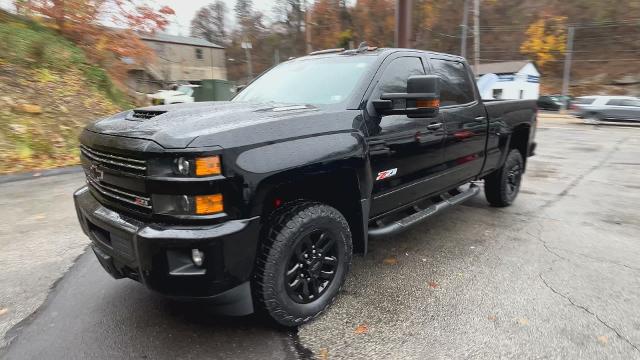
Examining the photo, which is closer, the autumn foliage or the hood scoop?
the hood scoop

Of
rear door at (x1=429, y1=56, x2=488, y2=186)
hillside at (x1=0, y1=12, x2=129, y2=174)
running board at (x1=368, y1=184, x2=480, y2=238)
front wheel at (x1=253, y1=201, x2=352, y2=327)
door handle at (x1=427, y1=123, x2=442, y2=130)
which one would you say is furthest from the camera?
hillside at (x1=0, y1=12, x2=129, y2=174)

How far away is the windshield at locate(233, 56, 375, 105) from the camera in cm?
342

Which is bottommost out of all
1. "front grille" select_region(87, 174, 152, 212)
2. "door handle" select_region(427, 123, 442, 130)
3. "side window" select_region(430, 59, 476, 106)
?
"front grille" select_region(87, 174, 152, 212)

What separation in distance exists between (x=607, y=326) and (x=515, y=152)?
3.26 m

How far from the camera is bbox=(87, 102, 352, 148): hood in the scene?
234cm

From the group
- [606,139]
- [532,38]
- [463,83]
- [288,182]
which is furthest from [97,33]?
[532,38]

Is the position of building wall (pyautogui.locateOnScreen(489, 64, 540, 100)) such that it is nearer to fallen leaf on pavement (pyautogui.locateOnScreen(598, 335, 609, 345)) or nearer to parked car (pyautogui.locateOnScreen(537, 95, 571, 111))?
parked car (pyautogui.locateOnScreen(537, 95, 571, 111))

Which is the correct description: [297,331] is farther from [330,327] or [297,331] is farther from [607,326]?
[607,326]

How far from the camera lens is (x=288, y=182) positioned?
2.62m

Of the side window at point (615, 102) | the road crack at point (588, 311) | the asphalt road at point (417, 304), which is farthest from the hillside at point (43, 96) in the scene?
the side window at point (615, 102)

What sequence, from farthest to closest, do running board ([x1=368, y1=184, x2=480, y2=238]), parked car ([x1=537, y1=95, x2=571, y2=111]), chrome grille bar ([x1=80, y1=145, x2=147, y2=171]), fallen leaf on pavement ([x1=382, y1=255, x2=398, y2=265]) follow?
parked car ([x1=537, y1=95, x2=571, y2=111])
fallen leaf on pavement ([x1=382, y1=255, x2=398, y2=265])
running board ([x1=368, y1=184, x2=480, y2=238])
chrome grille bar ([x1=80, y1=145, x2=147, y2=171])

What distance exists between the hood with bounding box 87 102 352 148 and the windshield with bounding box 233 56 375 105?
1.17ft

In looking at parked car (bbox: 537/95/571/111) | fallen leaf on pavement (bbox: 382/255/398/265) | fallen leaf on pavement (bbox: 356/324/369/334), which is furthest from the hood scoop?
parked car (bbox: 537/95/571/111)

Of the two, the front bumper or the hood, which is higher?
the hood
